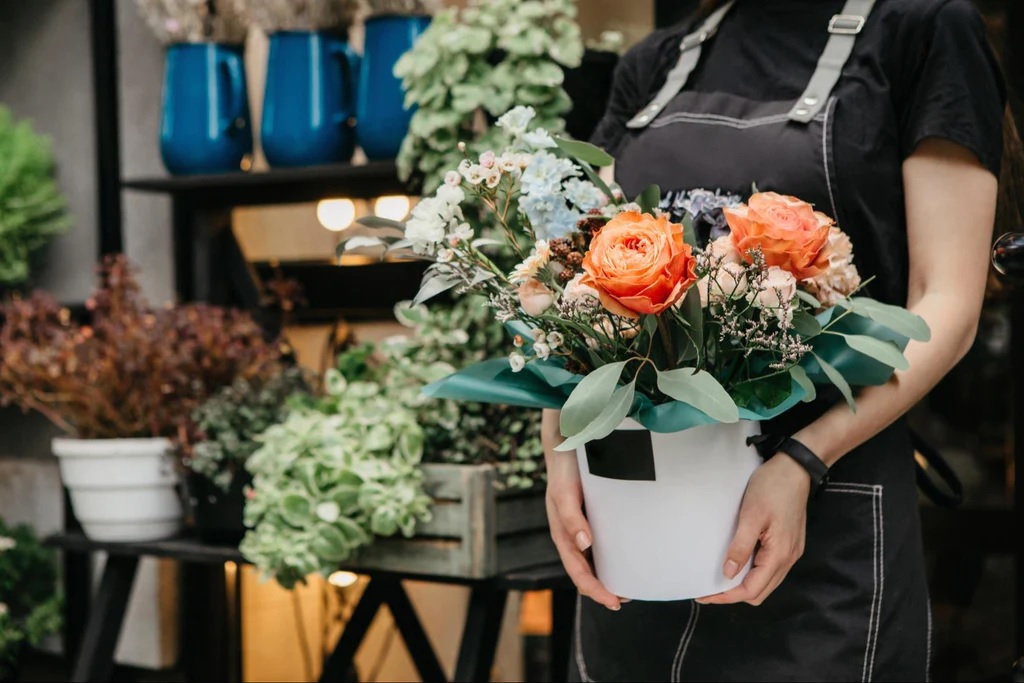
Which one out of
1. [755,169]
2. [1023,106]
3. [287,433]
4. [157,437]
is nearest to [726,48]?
[755,169]

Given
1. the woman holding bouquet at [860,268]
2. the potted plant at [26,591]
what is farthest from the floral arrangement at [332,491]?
the potted plant at [26,591]

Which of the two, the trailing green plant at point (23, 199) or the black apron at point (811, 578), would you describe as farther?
the trailing green plant at point (23, 199)

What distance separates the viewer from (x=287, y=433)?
1.80 m

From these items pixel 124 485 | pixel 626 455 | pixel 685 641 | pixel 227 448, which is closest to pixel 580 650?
pixel 685 641

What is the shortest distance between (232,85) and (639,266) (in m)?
1.51

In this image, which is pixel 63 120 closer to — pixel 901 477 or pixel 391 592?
pixel 391 592

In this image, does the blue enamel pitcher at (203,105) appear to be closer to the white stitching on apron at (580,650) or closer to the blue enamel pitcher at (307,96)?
the blue enamel pitcher at (307,96)

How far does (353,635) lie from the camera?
1977mm

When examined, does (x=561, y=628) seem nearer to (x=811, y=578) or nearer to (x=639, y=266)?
(x=811, y=578)

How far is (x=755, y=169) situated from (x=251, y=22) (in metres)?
1.28

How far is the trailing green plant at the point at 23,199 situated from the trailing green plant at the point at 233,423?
3.15 ft

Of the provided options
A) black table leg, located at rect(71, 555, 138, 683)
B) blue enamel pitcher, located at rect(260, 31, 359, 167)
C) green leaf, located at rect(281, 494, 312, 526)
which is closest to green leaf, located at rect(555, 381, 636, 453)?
green leaf, located at rect(281, 494, 312, 526)

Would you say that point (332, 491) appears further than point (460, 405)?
No

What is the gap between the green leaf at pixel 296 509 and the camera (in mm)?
1716
